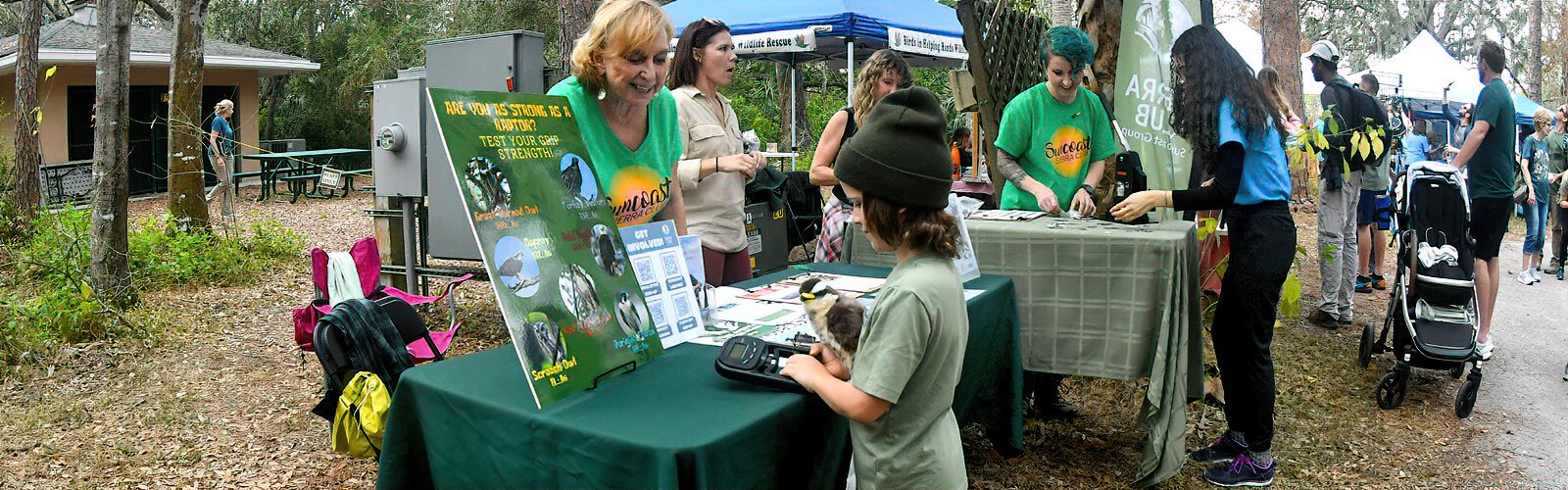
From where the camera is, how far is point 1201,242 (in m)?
4.59

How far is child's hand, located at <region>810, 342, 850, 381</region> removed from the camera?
1952 mm

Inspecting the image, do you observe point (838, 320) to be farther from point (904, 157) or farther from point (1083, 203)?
point (1083, 203)

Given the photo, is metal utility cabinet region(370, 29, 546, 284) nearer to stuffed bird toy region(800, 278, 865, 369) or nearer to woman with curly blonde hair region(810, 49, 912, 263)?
woman with curly blonde hair region(810, 49, 912, 263)

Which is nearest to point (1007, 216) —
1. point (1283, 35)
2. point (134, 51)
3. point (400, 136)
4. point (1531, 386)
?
point (400, 136)

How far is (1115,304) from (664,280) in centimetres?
172

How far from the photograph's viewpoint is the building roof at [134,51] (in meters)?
14.7

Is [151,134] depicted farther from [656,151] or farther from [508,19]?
[656,151]

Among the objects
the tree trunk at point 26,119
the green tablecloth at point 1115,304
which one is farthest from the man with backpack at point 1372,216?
the tree trunk at point 26,119

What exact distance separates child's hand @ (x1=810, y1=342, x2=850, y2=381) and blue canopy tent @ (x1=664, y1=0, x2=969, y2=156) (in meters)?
7.81

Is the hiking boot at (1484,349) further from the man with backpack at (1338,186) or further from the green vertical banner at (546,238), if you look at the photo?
the green vertical banner at (546,238)

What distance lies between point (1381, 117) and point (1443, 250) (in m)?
2.04

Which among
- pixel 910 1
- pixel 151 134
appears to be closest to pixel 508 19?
pixel 151 134

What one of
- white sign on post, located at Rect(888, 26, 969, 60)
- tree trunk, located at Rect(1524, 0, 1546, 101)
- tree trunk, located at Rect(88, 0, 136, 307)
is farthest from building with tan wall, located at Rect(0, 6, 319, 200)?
tree trunk, located at Rect(1524, 0, 1546, 101)

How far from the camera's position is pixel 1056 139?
4.06 meters
